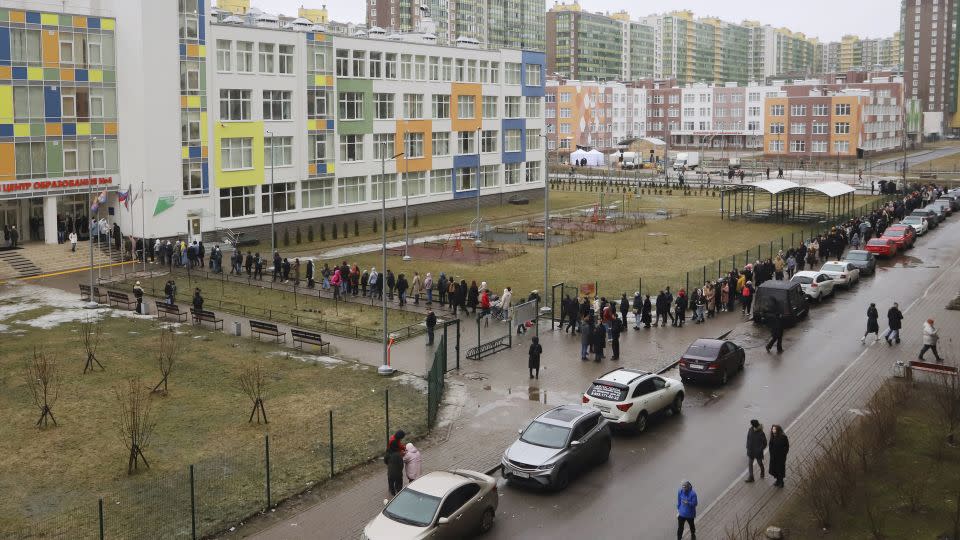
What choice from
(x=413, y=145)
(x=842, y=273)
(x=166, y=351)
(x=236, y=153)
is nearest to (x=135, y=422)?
(x=166, y=351)

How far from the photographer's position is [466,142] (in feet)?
244

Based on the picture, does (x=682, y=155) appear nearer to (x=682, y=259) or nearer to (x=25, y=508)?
(x=682, y=259)

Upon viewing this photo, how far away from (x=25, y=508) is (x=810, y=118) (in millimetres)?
125554

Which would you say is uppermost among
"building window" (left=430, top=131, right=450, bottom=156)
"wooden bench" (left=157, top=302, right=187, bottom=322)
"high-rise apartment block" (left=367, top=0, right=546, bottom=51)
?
"high-rise apartment block" (left=367, top=0, right=546, bottom=51)

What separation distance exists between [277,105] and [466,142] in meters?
20.4

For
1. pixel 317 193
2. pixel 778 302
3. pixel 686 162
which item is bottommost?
pixel 778 302

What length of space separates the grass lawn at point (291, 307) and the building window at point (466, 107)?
3354cm

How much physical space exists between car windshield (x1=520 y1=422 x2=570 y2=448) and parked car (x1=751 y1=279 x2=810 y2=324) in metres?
15.9

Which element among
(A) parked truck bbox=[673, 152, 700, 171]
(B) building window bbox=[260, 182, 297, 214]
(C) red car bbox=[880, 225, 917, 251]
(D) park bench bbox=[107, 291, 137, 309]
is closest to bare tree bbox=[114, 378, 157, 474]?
(D) park bench bbox=[107, 291, 137, 309]

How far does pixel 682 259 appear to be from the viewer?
48500mm

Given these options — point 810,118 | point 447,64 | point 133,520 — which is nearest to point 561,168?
point 810,118

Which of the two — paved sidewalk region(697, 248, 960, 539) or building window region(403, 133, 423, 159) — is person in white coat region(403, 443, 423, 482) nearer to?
paved sidewalk region(697, 248, 960, 539)

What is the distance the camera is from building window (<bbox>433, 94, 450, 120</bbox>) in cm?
7031

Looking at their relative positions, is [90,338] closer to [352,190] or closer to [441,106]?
[352,190]
